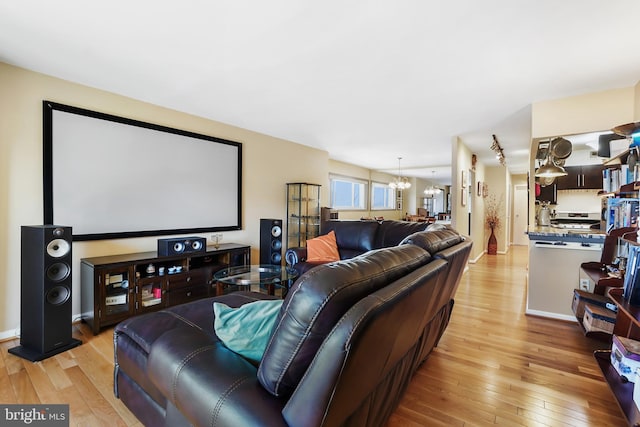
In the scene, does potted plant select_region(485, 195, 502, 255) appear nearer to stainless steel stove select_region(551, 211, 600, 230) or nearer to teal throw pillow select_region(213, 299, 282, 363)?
stainless steel stove select_region(551, 211, 600, 230)

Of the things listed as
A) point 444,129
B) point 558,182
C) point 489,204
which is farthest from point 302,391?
point 489,204

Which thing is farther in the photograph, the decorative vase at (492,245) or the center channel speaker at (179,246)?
the decorative vase at (492,245)

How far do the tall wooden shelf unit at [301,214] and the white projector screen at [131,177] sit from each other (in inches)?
47.6

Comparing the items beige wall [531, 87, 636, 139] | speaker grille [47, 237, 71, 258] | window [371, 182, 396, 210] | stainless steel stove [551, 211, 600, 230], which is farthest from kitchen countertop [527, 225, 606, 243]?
window [371, 182, 396, 210]

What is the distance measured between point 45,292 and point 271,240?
8.41 ft

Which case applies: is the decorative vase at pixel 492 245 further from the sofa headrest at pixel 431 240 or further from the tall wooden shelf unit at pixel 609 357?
the sofa headrest at pixel 431 240

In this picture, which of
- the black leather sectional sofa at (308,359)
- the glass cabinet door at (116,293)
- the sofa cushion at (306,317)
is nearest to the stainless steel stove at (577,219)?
the black leather sectional sofa at (308,359)

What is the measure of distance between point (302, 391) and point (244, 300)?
126 centimetres

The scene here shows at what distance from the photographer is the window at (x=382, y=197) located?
912 centimetres

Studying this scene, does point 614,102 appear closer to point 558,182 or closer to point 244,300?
point 558,182

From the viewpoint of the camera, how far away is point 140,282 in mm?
2945

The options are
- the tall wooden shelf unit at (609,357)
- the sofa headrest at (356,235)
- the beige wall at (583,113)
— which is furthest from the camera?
the sofa headrest at (356,235)

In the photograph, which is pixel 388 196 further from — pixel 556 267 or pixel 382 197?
pixel 556 267

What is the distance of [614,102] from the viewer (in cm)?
289
